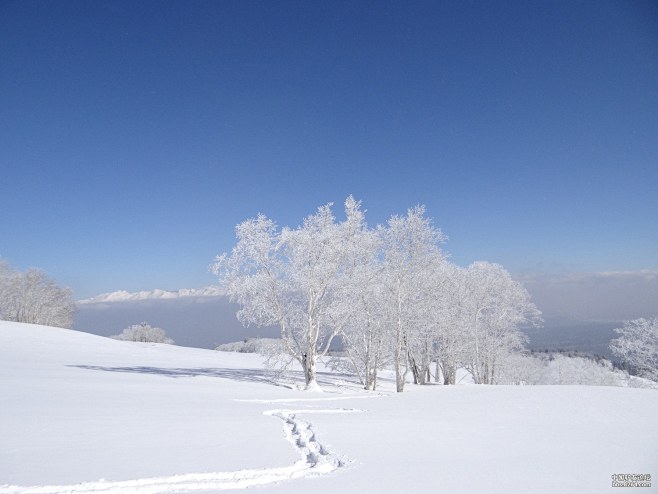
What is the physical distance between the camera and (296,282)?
2092cm

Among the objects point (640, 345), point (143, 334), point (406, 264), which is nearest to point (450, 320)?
point (406, 264)

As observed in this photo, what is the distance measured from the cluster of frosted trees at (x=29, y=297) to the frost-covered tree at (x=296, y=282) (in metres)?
50.5

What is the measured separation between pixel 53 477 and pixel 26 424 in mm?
4070

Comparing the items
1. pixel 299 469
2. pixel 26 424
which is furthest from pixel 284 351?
pixel 299 469

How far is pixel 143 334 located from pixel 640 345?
7599cm

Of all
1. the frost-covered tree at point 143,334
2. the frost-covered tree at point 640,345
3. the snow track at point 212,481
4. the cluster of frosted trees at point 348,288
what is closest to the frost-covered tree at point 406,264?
the cluster of frosted trees at point 348,288

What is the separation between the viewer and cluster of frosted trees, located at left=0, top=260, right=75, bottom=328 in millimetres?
55469

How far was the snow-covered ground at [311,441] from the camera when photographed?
5.98 m

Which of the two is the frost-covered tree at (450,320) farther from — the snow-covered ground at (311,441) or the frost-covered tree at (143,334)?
the frost-covered tree at (143,334)

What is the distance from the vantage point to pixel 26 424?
8.88m

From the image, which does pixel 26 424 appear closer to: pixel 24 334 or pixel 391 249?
pixel 391 249

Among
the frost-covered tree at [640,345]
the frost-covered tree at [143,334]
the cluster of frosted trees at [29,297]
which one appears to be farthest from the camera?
the frost-covered tree at [143,334]

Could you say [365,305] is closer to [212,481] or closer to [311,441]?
[311,441]

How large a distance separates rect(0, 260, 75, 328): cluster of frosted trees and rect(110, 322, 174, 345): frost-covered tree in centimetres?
1500
